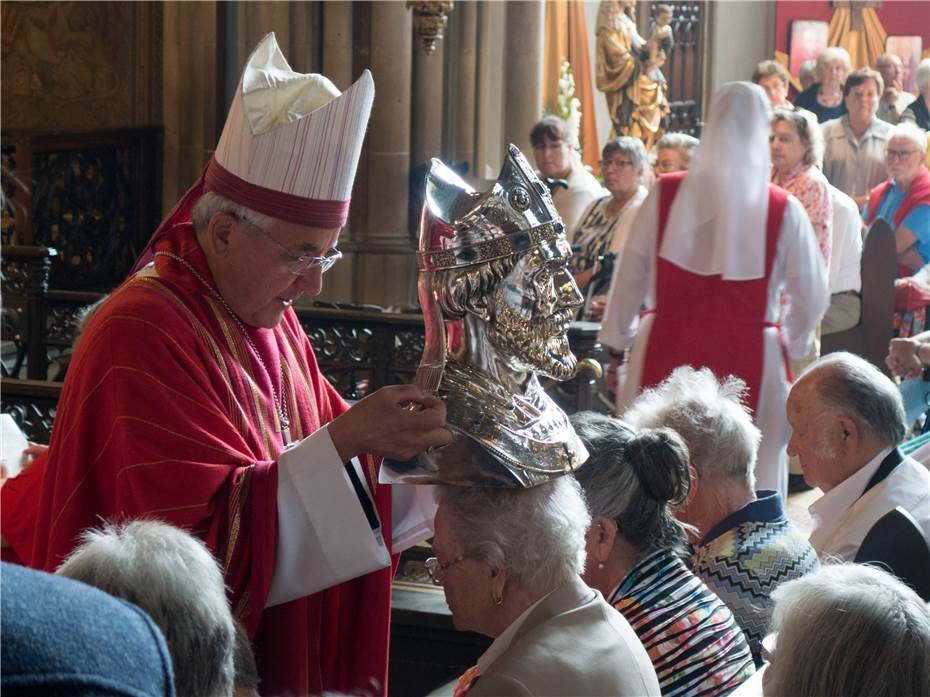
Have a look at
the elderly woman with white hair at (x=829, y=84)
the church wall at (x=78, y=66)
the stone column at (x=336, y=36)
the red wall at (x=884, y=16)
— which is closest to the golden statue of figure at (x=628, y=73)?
the red wall at (x=884, y=16)

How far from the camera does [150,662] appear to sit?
0.92 meters

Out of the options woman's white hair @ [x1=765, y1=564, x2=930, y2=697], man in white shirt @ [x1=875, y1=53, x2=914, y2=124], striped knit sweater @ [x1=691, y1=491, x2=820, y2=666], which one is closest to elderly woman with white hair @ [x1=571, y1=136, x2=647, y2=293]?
striped knit sweater @ [x1=691, y1=491, x2=820, y2=666]

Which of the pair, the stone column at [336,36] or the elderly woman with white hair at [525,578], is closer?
the elderly woman with white hair at [525,578]

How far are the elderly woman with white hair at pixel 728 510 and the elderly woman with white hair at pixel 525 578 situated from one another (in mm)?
864

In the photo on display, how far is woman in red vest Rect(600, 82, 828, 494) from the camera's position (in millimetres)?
5070

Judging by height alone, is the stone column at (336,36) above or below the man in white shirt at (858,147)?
above

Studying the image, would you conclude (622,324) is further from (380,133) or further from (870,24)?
(870,24)

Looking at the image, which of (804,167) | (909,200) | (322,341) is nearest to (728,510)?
(322,341)

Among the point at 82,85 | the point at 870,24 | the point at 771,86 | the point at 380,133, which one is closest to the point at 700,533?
the point at 380,133

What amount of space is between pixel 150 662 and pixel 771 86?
379 inches

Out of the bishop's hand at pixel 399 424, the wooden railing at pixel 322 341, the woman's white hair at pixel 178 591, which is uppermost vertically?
the bishop's hand at pixel 399 424

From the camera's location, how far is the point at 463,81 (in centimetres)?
942

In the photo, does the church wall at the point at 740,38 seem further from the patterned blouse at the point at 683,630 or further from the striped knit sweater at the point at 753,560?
the patterned blouse at the point at 683,630

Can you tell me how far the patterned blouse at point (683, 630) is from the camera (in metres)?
2.43
